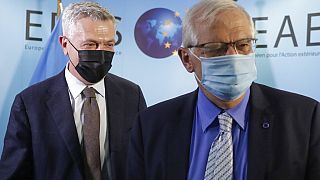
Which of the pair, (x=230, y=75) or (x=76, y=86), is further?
(x=76, y=86)

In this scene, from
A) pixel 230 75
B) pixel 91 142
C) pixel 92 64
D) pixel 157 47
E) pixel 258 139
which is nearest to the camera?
pixel 258 139

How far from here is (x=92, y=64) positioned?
2055mm

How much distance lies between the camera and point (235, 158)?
4.33 feet

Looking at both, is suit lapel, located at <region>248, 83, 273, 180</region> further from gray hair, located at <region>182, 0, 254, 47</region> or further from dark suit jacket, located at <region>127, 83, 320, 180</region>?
gray hair, located at <region>182, 0, 254, 47</region>

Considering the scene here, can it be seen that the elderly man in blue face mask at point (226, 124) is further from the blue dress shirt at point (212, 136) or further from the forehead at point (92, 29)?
the forehead at point (92, 29)

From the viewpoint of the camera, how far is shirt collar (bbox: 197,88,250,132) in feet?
4.46

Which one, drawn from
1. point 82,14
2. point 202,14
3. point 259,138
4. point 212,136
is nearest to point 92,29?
point 82,14

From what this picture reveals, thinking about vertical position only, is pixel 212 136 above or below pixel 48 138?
above

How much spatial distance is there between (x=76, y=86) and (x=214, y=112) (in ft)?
2.94

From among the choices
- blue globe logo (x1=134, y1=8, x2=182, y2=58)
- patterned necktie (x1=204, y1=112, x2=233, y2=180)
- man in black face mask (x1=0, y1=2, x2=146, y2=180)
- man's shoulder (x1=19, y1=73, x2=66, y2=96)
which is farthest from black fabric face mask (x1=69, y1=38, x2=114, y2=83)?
blue globe logo (x1=134, y1=8, x2=182, y2=58)

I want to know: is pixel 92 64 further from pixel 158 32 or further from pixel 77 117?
pixel 158 32

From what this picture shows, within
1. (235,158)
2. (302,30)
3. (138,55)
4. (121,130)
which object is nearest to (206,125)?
(235,158)

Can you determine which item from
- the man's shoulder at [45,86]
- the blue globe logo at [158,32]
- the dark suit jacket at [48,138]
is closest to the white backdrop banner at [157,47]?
the blue globe logo at [158,32]

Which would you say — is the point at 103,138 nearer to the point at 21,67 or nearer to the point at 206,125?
the point at 206,125
